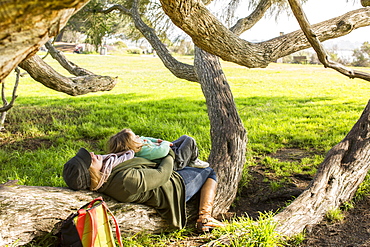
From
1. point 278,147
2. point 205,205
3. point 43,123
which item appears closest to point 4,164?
point 43,123

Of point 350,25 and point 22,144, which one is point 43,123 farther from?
point 350,25

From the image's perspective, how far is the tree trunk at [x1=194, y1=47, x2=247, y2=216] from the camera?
3.90m

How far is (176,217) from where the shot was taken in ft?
10.6

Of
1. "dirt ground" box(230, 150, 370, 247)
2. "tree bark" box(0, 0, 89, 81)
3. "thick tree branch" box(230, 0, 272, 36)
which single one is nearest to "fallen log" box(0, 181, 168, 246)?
"dirt ground" box(230, 150, 370, 247)

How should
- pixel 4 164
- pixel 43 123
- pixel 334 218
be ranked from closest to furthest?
1. pixel 334 218
2. pixel 4 164
3. pixel 43 123

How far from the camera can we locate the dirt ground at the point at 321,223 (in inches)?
122

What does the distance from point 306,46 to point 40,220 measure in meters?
3.14

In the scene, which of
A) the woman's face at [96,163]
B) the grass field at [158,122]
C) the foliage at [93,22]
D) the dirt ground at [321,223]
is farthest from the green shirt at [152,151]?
the foliage at [93,22]

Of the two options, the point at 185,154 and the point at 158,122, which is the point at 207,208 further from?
the point at 158,122

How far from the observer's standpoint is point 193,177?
3447mm

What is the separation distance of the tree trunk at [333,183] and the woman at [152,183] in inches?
27.5

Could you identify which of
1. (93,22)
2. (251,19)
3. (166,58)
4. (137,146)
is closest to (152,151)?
(137,146)

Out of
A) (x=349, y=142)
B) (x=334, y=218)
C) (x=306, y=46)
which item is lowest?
(x=334, y=218)

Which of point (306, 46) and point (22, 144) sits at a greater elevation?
point (306, 46)
